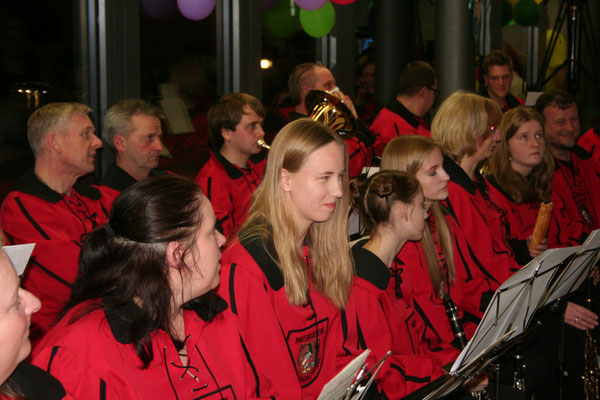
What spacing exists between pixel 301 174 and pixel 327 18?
3.54 meters

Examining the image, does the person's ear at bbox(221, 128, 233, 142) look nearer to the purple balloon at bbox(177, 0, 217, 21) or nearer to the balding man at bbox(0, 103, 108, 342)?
the purple balloon at bbox(177, 0, 217, 21)

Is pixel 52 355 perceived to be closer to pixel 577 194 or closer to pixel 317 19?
pixel 577 194

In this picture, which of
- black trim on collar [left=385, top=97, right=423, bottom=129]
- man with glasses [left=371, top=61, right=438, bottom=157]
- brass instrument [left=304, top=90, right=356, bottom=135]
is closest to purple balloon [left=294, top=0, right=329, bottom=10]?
man with glasses [left=371, top=61, right=438, bottom=157]

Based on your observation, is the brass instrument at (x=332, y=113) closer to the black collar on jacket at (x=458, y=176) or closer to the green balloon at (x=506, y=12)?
the black collar on jacket at (x=458, y=176)

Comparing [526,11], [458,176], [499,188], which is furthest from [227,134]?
[526,11]

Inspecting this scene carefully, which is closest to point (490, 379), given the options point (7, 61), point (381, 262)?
point (381, 262)

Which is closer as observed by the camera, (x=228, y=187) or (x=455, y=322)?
(x=455, y=322)

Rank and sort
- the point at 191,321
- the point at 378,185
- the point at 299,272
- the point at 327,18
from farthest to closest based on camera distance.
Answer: the point at 327,18 → the point at 378,185 → the point at 299,272 → the point at 191,321

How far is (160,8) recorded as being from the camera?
4871mm

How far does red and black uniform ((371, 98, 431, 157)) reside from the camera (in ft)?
17.9

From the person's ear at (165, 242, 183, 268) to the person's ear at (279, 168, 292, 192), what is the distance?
2.74ft

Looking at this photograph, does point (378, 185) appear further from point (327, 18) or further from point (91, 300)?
point (327, 18)

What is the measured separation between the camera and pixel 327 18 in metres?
5.89

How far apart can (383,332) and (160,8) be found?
3.10 metres
